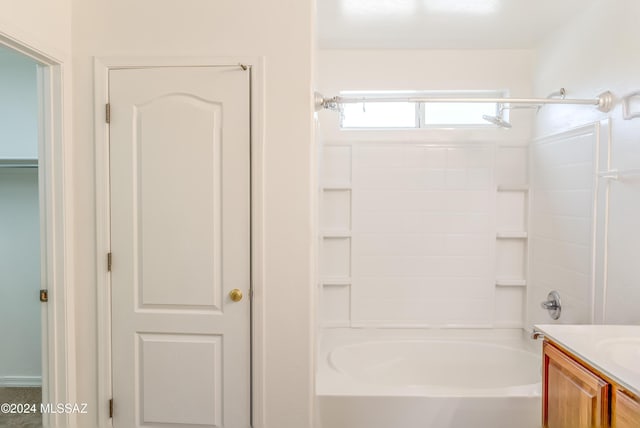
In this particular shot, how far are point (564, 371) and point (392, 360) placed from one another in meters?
1.43

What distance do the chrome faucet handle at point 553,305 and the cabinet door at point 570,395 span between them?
0.96 meters

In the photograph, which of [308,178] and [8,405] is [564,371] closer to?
[308,178]

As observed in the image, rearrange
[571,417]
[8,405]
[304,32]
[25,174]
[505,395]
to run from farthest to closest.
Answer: [25,174]
[8,405]
[505,395]
[304,32]
[571,417]

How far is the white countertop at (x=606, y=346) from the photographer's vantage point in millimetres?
1297

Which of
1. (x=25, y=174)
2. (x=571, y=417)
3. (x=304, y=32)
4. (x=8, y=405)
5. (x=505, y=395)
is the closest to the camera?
(x=571, y=417)

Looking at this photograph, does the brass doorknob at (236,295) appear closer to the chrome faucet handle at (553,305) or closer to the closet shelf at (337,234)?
the closet shelf at (337,234)

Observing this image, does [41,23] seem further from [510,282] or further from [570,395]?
[510,282]

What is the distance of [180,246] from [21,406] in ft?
6.18

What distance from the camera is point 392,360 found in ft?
9.37

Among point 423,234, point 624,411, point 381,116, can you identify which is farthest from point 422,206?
point 624,411

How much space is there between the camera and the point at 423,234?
296 cm

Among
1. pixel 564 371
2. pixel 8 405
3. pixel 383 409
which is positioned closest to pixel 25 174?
pixel 8 405

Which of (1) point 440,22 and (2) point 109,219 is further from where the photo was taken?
(1) point 440,22

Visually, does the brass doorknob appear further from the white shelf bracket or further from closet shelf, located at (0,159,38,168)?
the white shelf bracket
